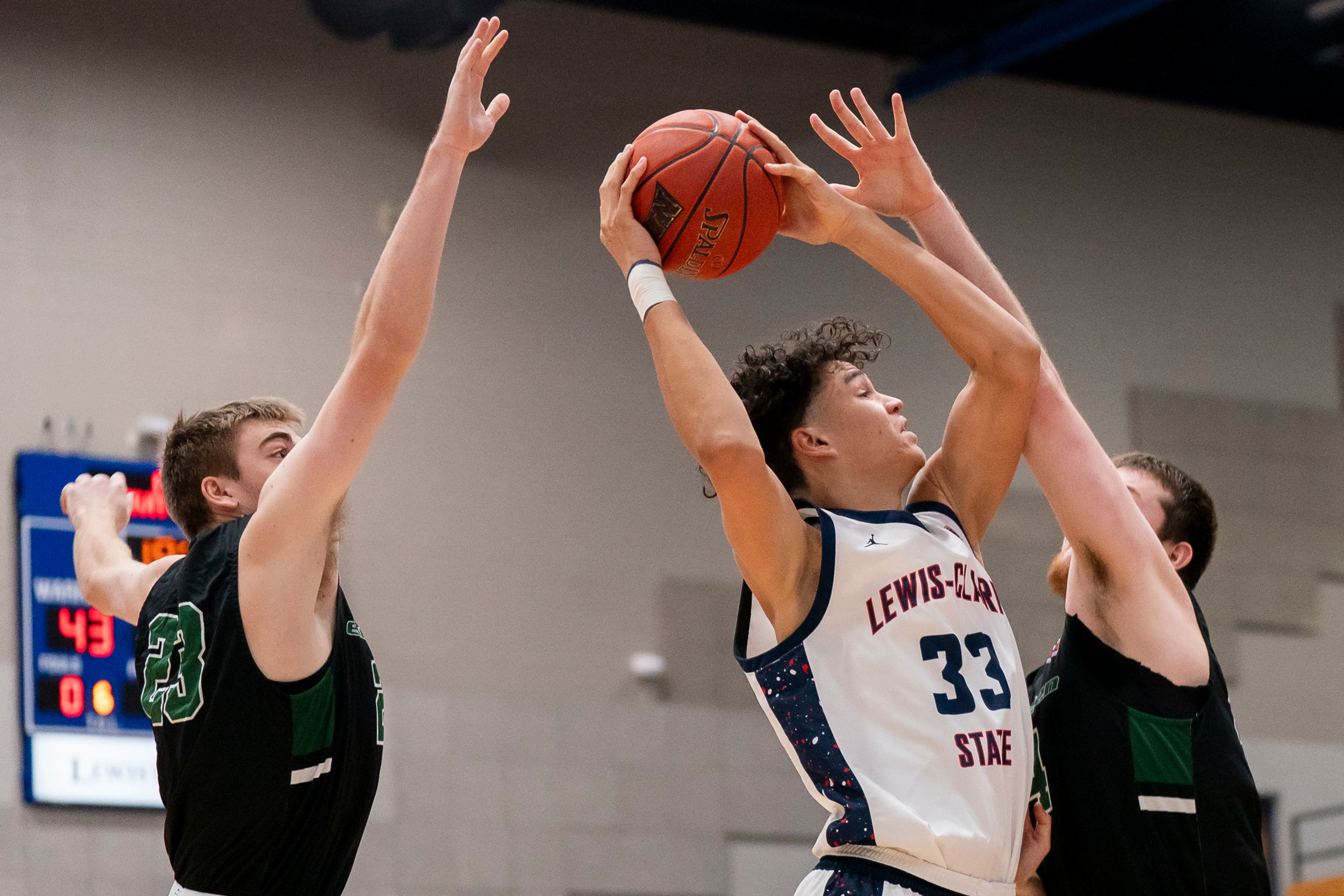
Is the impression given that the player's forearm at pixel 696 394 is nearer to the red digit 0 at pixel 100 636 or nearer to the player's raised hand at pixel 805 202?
the player's raised hand at pixel 805 202

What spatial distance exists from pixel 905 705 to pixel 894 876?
31 centimetres

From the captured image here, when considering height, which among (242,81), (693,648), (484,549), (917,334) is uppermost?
(242,81)

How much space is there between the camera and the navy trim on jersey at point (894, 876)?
2930mm

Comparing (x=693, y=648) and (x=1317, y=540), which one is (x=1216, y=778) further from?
(x=1317, y=540)

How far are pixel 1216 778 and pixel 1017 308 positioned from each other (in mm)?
1097

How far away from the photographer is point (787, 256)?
10.8m

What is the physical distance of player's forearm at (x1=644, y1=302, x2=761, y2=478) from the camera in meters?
3.03

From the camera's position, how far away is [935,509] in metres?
3.36

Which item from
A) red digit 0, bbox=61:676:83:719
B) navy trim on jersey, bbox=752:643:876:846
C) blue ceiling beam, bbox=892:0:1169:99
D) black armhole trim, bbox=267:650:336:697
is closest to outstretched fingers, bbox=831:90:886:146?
navy trim on jersey, bbox=752:643:876:846

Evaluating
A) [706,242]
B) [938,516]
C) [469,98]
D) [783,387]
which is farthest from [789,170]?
[938,516]

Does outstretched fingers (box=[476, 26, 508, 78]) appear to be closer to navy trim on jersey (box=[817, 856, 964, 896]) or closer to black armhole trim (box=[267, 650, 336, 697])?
black armhole trim (box=[267, 650, 336, 697])

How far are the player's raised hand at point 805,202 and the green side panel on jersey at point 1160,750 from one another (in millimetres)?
1222

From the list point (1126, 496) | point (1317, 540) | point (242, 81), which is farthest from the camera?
point (1317, 540)

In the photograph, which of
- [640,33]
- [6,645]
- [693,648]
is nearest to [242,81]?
[640,33]
